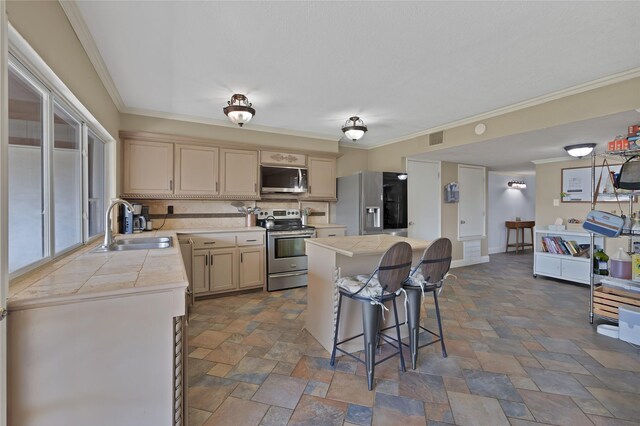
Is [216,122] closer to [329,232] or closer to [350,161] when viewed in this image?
[329,232]

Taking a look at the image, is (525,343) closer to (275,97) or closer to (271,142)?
(275,97)

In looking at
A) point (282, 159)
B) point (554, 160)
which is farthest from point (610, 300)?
point (282, 159)

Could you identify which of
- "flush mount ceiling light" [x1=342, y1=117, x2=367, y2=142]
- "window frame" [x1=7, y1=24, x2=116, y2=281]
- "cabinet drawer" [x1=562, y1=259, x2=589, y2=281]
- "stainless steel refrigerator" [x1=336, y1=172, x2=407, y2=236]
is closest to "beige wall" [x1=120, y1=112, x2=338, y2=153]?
"stainless steel refrigerator" [x1=336, y1=172, x2=407, y2=236]

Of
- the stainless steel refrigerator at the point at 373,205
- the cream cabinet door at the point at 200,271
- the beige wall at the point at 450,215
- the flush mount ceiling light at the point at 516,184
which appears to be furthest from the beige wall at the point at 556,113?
the flush mount ceiling light at the point at 516,184

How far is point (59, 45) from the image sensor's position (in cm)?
168

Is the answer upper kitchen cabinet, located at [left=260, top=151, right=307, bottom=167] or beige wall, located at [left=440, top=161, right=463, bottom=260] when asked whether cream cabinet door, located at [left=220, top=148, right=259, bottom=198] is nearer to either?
upper kitchen cabinet, located at [left=260, top=151, right=307, bottom=167]

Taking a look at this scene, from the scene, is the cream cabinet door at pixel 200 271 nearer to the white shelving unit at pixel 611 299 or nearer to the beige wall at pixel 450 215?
the beige wall at pixel 450 215

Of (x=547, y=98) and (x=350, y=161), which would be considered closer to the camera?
(x=547, y=98)

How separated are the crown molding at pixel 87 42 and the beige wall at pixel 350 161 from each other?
138 inches

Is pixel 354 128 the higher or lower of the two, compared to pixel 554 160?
higher

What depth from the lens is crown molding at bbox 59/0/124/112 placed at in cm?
175

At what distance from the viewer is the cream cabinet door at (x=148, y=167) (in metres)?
3.58

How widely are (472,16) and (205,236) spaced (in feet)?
11.3

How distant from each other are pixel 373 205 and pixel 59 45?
3.87m
